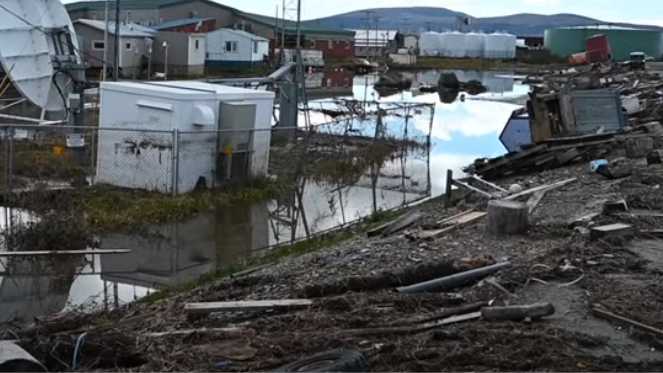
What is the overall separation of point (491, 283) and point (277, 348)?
9.56 ft

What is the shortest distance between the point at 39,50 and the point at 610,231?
54.8 feet

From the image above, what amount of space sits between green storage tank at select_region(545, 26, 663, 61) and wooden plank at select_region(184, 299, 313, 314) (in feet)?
323

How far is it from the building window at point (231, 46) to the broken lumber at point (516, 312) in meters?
62.4

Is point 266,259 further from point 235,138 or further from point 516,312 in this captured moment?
point 516,312

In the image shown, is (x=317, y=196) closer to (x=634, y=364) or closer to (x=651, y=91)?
(x=634, y=364)

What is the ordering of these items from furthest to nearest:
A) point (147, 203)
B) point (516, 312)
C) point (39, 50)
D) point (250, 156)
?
point (39, 50) < point (250, 156) < point (147, 203) < point (516, 312)

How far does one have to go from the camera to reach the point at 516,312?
26.3 ft

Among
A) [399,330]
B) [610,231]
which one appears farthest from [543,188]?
[399,330]

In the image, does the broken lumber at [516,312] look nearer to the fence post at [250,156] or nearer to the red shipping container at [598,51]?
the fence post at [250,156]

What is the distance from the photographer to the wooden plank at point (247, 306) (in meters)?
8.58

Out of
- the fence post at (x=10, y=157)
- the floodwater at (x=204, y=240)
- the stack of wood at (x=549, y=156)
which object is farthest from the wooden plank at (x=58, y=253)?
the stack of wood at (x=549, y=156)

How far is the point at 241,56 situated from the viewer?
227 ft

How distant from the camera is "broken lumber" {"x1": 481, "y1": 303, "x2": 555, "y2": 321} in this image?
7988mm

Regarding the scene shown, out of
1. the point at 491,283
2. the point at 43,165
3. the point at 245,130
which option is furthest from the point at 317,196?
the point at 491,283
